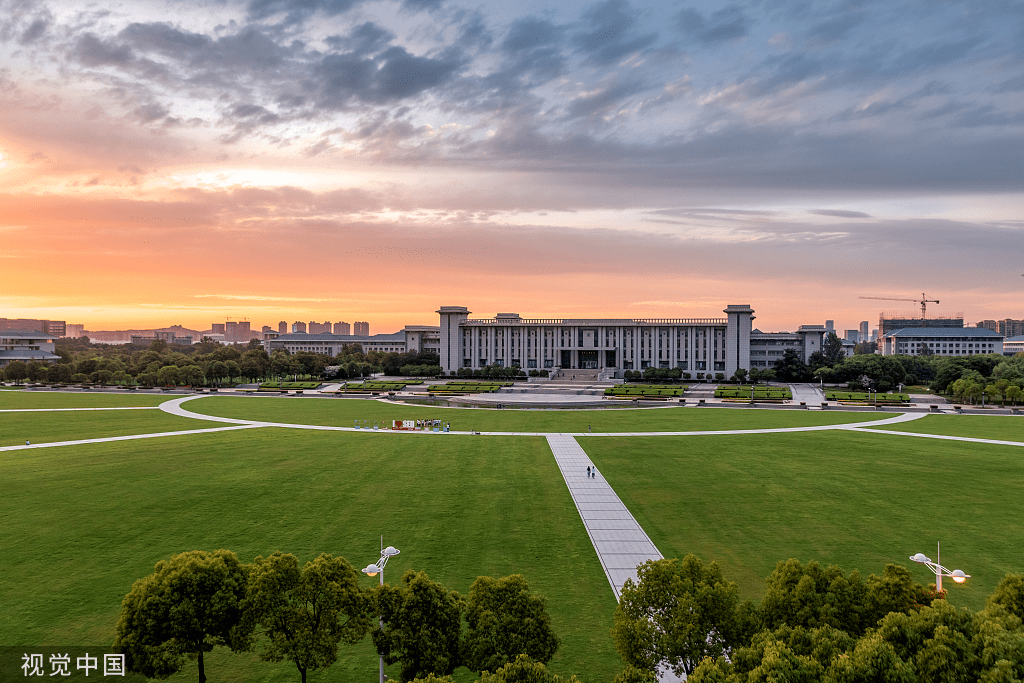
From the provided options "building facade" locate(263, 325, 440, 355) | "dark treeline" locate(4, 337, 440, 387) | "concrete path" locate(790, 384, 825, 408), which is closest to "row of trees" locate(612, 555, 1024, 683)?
"concrete path" locate(790, 384, 825, 408)

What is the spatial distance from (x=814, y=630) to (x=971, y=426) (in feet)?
158

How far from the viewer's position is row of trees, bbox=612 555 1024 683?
917 centimetres

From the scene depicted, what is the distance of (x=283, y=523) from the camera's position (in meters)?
21.5

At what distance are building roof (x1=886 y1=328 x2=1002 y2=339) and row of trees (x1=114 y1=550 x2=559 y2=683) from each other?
564ft

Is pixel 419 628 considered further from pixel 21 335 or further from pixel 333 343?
pixel 21 335

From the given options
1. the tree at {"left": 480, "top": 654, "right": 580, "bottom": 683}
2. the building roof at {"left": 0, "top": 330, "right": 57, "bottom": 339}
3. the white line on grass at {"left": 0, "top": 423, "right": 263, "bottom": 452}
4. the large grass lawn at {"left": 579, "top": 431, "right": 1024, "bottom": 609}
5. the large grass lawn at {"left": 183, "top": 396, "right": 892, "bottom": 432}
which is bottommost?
the large grass lawn at {"left": 579, "top": 431, "right": 1024, "bottom": 609}

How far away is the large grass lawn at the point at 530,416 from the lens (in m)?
46.7

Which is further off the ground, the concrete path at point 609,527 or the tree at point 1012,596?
the tree at point 1012,596

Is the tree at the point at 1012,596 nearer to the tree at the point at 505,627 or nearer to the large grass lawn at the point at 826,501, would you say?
the large grass lawn at the point at 826,501

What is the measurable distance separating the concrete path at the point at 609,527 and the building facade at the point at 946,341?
143 metres

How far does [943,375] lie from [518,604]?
84.7 meters

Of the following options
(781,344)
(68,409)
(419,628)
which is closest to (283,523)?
(419,628)

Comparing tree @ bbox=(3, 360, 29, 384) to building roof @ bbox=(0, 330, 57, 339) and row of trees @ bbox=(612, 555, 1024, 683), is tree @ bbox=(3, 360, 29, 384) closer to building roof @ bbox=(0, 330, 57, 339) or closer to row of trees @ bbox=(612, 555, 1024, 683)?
building roof @ bbox=(0, 330, 57, 339)

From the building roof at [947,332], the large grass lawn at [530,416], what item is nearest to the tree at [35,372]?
the large grass lawn at [530,416]
